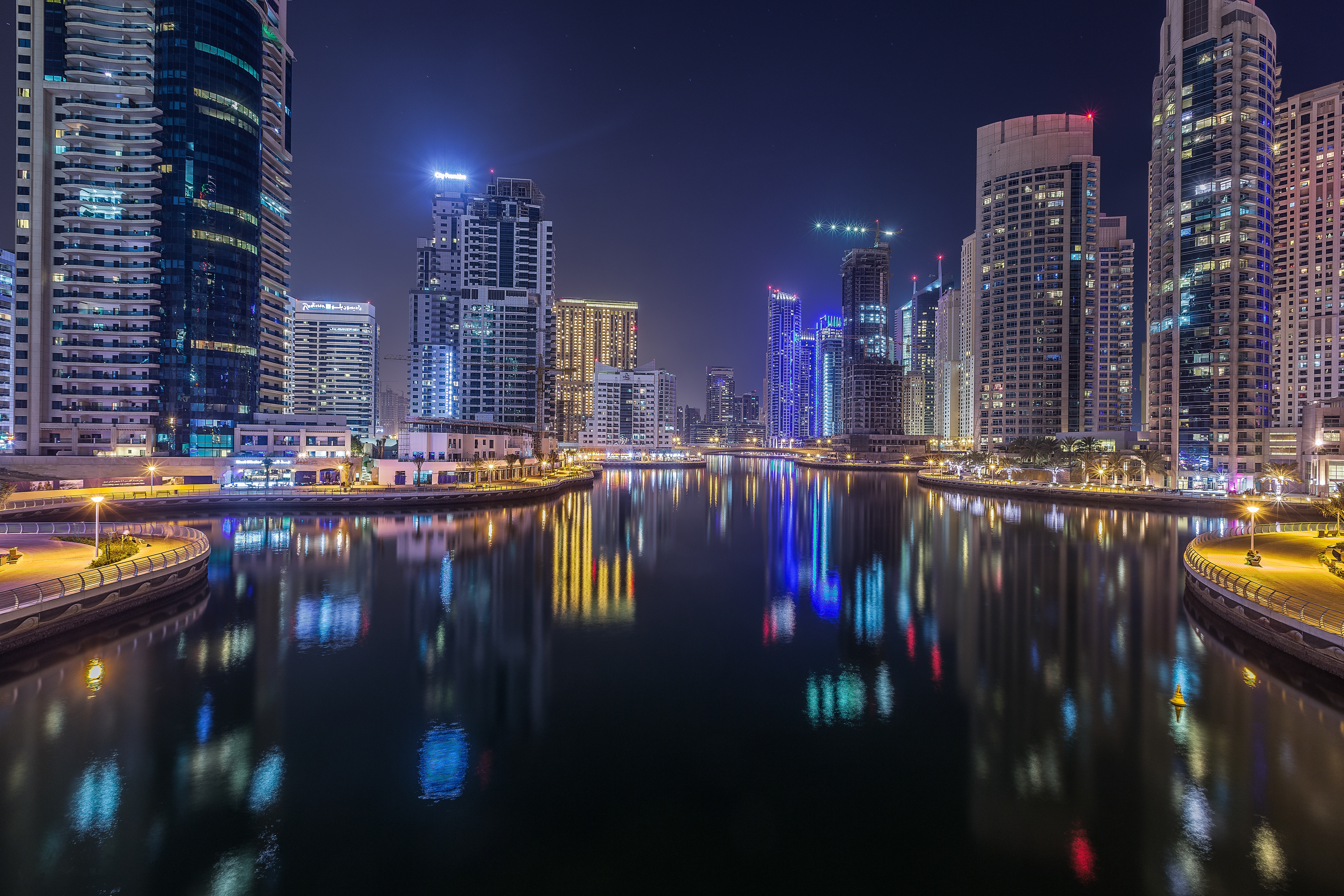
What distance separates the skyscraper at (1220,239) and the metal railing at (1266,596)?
71.3m

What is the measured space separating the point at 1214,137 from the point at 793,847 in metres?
125

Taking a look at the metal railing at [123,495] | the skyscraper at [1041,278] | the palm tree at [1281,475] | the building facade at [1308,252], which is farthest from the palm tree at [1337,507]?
the skyscraper at [1041,278]

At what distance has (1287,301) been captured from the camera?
11844 centimetres

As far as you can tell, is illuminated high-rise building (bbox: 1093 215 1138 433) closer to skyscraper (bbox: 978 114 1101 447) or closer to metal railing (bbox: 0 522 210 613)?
skyscraper (bbox: 978 114 1101 447)

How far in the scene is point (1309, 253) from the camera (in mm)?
115812

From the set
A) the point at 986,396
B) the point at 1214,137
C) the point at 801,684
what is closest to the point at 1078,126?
the point at 1214,137

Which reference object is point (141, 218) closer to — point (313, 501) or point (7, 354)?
point (7, 354)

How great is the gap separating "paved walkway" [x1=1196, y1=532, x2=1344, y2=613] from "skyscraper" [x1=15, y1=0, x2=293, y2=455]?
11932cm

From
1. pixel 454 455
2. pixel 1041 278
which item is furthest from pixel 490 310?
pixel 1041 278

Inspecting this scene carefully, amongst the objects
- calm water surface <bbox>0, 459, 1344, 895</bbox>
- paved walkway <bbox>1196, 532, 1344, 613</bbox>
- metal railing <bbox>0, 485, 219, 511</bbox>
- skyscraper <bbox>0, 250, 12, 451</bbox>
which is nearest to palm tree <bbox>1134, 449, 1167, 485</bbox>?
paved walkway <bbox>1196, 532, 1344, 613</bbox>

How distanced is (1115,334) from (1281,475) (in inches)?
5209

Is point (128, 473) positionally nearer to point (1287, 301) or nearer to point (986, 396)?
point (986, 396)

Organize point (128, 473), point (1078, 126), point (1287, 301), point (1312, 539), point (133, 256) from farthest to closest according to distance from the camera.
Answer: point (1078, 126), point (1287, 301), point (133, 256), point (128, 473), point (1312, 539)

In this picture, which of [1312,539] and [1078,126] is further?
[1078,126]
